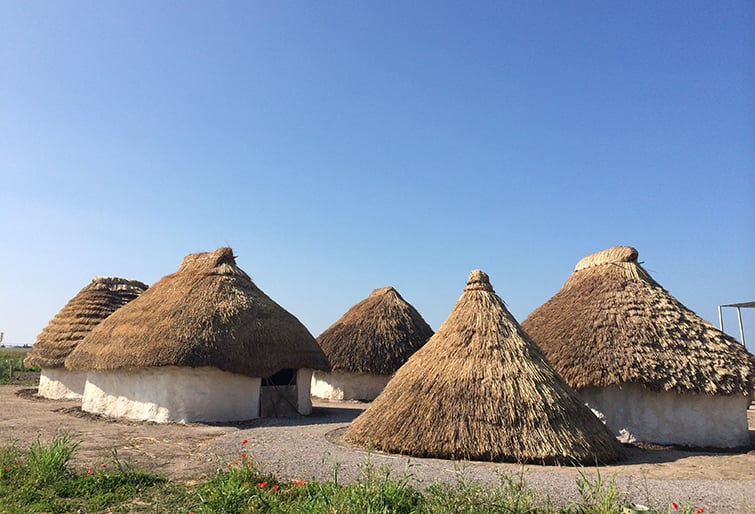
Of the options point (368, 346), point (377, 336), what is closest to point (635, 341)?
point (368, 346)

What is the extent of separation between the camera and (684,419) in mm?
11773

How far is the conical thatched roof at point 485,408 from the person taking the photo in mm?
8891

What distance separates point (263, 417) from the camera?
15117 mm

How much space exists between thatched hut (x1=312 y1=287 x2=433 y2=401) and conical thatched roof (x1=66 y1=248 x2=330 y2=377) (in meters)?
4.81

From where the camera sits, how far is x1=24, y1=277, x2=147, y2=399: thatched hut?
1993cm

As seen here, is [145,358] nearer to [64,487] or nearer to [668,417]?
[64,487]

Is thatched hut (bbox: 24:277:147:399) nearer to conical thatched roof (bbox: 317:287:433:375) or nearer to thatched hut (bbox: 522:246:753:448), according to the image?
conical thatched roof (bbox: 317:287:433:375)

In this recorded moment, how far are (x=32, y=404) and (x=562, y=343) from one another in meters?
16.7

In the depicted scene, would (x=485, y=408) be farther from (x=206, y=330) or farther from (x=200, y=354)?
(x=206, y=330)

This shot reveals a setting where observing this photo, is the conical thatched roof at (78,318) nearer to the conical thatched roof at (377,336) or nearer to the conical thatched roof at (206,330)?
the conical thatched roof at (206,330)

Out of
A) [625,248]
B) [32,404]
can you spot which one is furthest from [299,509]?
[32,404]

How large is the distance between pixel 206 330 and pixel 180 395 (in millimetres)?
1760

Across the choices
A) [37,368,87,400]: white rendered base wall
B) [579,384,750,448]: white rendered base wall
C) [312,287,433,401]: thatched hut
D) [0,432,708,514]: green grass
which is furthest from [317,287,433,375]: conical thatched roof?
[0,432,708,514]: green grass

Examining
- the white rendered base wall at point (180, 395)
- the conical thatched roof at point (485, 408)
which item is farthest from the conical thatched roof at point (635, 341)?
the white rendered base wall at point (180, 395)
